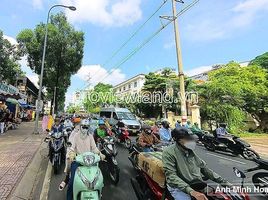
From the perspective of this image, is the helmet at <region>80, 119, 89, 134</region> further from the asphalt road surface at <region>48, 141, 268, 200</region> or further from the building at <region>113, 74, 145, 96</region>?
the building at <region>113, 74, 145, 96</region>

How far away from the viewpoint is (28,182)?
6805mm

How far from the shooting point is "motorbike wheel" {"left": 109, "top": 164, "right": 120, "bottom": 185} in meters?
6.77

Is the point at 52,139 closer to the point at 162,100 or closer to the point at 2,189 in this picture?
the point at 2,189

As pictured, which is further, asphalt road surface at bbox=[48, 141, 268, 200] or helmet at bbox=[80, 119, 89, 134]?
helmet at bbox=[80, 119, 89, 134]

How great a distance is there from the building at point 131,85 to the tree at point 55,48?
35.1 metres

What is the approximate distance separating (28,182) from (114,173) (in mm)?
2197

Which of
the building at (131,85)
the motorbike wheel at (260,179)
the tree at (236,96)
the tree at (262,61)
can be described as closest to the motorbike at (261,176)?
the motorbike wheel at (260,179)

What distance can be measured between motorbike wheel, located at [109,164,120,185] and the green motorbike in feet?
8.16

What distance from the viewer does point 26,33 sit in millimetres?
30734

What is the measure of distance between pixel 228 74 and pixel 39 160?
1070 inches

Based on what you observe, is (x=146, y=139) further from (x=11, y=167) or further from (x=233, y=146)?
(x=233, y=146)

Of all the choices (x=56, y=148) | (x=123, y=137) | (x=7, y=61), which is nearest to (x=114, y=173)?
(x=56, y=148)

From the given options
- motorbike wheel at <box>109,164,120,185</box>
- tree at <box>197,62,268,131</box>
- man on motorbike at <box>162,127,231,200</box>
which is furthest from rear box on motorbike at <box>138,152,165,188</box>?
tree at <box>197,62,268,131</box>

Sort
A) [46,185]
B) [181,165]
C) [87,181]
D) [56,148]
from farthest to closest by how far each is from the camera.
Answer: [56,148] < [46,185] < [87,181] < [181,165]
